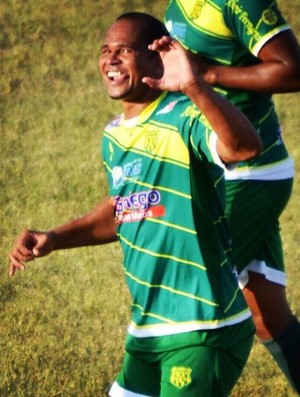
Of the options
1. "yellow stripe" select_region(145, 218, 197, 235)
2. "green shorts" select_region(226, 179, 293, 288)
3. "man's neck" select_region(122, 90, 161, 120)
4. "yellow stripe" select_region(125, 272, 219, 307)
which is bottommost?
"green shorts" select_region(226, 179, 293, 288)

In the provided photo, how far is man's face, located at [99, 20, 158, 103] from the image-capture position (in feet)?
19.1

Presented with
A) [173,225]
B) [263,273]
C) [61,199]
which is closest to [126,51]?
[173,225]

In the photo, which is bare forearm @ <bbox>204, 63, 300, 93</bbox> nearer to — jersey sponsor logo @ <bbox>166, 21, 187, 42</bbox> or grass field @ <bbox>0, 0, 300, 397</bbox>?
jersey sponsor logo @ <bbox>166, 21, 187, 42</bbox>

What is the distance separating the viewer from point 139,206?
5828 mm

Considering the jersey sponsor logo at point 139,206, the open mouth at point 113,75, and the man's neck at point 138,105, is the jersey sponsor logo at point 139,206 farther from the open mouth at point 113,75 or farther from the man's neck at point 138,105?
the open mouth at point 113,75

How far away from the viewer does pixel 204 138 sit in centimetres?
548

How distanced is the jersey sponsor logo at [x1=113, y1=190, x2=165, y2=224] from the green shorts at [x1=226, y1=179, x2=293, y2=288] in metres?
0.87

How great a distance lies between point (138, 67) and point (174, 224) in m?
0.61

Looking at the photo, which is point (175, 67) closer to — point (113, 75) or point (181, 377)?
point (113, 75)

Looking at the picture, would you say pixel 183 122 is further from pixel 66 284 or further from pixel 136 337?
pixel 66 284

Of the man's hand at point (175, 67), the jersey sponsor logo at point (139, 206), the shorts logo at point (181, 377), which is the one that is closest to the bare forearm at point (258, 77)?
the jersey sponsor logo at point (139, 206)

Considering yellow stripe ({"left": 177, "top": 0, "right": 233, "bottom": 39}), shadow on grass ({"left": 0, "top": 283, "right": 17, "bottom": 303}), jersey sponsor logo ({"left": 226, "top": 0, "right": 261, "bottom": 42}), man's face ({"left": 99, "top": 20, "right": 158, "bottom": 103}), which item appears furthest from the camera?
shadow on grass ({"left": 0, "top": 283, "right": 17, "bottom": 303})

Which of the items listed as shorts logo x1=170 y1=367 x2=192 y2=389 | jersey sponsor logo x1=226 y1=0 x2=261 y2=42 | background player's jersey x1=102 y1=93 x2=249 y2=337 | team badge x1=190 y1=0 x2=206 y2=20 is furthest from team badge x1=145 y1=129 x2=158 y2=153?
team badge x1=190 y1=0 x2=206 y2=20

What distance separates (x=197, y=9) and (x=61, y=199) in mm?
4166
